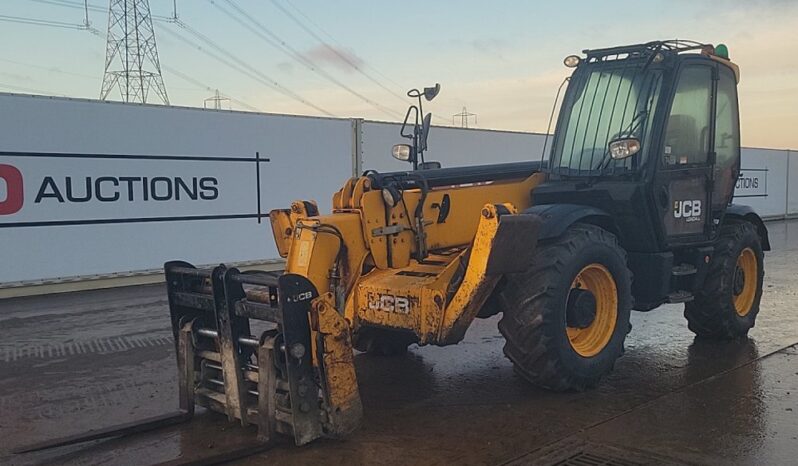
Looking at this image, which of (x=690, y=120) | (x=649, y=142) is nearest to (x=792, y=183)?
(x=690, y=120)

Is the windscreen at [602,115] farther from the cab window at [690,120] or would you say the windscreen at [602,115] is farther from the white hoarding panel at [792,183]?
the white hoarding panel at [792,183]

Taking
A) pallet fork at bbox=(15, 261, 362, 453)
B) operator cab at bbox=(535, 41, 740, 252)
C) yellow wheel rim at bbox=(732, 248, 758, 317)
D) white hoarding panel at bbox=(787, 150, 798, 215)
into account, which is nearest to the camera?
pallet fork at bbox=(15, 261, 362, 453)

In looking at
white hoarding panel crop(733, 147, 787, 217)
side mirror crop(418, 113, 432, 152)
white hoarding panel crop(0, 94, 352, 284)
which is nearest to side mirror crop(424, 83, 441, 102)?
side mirror crop(418, 113, 432, 152)

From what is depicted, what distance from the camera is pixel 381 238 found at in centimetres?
506

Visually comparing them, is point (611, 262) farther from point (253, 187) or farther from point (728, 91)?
point (253, 187)

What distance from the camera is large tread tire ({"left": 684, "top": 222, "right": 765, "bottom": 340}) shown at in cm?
665

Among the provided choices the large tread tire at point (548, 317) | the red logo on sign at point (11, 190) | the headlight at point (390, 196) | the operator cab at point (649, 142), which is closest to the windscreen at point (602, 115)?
the operator cab at point (649, 142)

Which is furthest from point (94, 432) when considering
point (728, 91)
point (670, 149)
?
point (728, 91)

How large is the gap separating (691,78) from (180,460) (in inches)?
195

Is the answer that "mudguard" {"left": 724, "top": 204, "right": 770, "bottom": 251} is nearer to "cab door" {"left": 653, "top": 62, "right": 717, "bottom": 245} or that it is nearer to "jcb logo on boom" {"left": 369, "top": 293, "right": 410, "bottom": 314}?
"cab door" {"left": 653, "top": 62, "right": 717, "bottom": 245}

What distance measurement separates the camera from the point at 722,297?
6.64m

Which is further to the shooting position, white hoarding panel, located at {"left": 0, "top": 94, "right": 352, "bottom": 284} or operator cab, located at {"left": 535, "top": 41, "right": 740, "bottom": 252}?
white hoarding panel, located at {"left": 0, "top": 94, "right": 352, "bottom": 284}

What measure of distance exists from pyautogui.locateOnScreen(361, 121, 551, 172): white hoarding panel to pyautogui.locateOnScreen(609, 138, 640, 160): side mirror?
8463 millimetres

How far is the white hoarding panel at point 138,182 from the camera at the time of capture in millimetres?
10281
